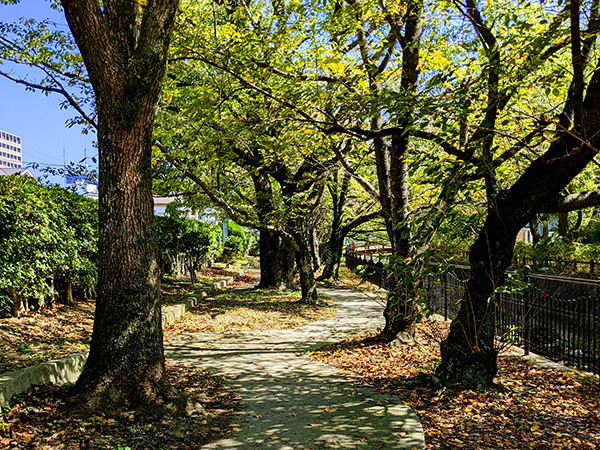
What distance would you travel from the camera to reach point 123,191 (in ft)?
14.8

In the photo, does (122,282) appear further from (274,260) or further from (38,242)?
(274,260)

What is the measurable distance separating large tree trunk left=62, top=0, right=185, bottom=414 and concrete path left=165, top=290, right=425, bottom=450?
1.00m

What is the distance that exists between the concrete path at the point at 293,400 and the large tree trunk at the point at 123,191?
100 centimetres

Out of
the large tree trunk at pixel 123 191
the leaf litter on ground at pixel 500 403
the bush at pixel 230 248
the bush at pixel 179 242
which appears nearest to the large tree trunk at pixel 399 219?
the leaf litter on ground at pixel 500 403

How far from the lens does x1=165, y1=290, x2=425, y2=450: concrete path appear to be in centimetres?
427

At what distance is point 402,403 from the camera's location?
527cm

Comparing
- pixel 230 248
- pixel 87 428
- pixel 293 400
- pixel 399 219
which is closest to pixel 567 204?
pixel 399 219

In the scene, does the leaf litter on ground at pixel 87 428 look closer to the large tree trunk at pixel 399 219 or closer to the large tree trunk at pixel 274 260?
the large tree trunk at pixel 399 219

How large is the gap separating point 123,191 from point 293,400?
307 centimetres

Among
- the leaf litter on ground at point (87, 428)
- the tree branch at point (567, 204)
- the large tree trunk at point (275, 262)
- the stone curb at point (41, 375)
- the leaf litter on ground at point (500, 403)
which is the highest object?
→ the tree branch at point (567, 204)

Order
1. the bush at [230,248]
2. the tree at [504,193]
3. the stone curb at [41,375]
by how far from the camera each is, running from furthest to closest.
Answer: the bush at [230,248], the tree at [504,193], the stone curb at [41,375]

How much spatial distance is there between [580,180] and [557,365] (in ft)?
27.6

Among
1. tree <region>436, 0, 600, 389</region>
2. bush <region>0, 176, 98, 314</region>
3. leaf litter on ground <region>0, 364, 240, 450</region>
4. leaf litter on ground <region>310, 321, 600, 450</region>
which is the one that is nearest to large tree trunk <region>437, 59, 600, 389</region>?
tree <region>436, 0, 600, 389</region>

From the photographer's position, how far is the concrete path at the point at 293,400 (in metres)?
4.27
